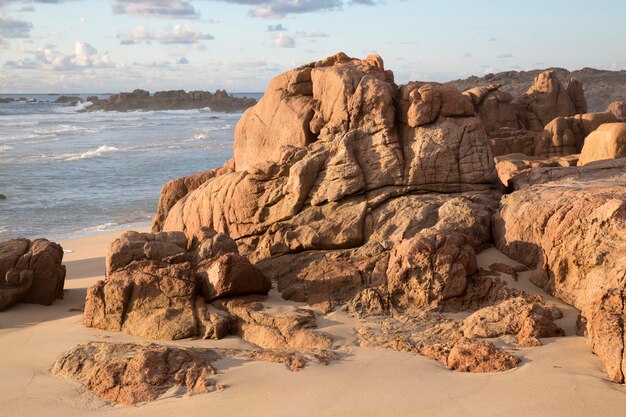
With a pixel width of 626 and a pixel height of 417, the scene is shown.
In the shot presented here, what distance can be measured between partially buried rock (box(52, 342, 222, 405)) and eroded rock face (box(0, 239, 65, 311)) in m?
3.43

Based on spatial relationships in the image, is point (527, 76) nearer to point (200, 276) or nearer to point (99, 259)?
point (99, 259)

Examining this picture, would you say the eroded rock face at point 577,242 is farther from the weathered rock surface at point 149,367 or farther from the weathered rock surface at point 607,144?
the weathered rock surface at point 607,144

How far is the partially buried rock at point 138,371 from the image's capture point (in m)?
7.09

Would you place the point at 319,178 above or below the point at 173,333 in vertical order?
above

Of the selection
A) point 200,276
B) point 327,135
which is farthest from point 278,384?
point 327,135

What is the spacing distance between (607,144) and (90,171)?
71.9ft

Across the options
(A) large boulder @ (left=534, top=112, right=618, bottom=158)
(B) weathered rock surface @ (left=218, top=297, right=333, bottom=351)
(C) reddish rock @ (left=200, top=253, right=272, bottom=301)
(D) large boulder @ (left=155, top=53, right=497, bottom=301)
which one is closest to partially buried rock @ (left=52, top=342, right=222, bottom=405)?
(B) weathered rock surface @ (left=218, top=297, right=333, bottom=351)

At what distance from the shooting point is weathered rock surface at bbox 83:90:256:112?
9469 centimetres

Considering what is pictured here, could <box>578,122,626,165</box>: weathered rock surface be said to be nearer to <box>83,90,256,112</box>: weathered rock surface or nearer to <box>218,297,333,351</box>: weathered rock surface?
<box>218,297,333,351</box>: weathered rock surface

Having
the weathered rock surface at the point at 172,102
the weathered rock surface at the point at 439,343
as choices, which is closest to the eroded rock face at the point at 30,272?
the weathered rock surface at the point at 439,343

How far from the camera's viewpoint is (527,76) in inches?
2506

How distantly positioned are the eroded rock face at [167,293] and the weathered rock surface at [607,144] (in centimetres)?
860

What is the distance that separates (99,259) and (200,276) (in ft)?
21.3

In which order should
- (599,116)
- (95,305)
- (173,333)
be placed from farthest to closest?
1. (599,116)
2. (95,305)
3. (173,333)
